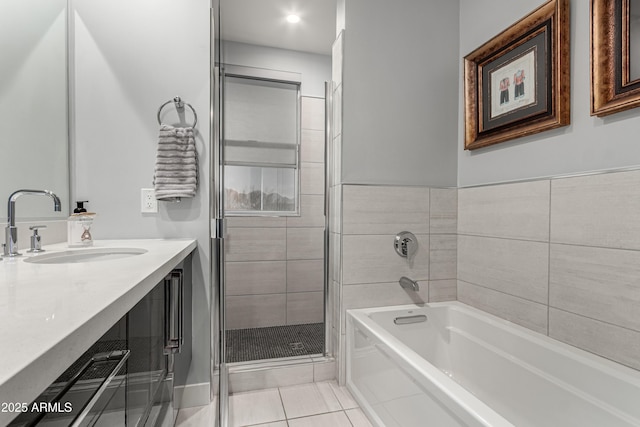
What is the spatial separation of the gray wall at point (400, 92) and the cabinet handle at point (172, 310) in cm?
105

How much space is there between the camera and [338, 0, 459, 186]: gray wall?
1905 millimetres

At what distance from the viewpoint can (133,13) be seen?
161 centimetres

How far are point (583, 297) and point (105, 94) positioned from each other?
2.36m

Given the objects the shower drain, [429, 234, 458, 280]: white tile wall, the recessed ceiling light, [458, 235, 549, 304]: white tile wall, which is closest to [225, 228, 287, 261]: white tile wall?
the shower drain

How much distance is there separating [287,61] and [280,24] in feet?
1.12

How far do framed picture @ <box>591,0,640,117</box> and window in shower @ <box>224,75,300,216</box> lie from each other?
1921mm

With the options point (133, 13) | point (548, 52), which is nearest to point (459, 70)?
point (548, 52)

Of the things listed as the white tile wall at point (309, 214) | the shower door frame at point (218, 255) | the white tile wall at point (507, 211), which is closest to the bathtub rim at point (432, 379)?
the shower door frame at point (218, 255)

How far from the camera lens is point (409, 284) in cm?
187

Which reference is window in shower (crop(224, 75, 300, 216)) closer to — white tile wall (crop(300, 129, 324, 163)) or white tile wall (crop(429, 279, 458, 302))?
white tile wall (crop(300, 129, 324, 163))

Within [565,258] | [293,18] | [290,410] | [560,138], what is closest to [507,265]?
[565,258]

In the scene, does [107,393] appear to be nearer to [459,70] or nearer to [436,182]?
[436,182]

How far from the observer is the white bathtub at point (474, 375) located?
110cm

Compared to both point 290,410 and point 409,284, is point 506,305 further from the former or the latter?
point 290,410
